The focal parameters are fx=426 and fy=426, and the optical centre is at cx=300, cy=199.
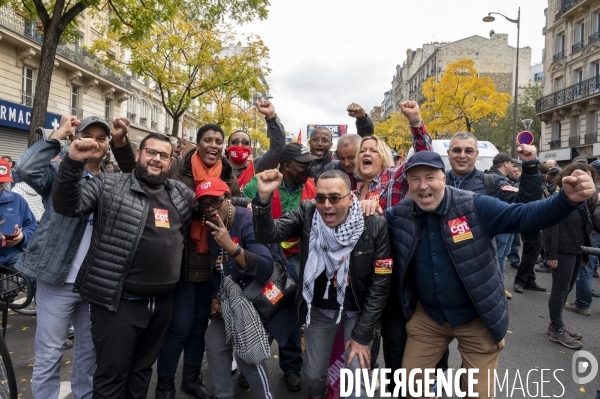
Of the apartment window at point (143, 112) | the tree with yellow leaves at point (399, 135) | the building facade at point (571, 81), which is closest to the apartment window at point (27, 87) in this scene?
the apartment window at point (143, 112)

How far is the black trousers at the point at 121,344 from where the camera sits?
106 inches

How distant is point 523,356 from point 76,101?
2494 centimetres

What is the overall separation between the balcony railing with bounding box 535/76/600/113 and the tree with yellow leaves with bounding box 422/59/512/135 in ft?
12.2

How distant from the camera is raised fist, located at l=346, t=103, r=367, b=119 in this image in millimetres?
4861

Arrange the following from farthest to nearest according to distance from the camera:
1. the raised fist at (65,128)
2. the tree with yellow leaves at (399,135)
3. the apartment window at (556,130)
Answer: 1. the tree with yellow leaves at (399,135)
2. the apartment window at (556,130)
3. the raised fist at (65,128)

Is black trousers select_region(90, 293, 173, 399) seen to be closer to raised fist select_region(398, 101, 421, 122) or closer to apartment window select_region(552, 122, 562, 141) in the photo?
raised fist select_region(398, 101, 421, 122)

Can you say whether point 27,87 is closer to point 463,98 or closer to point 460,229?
point 460,229

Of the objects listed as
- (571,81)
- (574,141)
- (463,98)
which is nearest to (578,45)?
(571,81)

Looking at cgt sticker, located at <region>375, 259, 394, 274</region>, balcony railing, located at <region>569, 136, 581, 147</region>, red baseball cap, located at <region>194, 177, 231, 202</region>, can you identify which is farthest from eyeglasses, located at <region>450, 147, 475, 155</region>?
balcony railing, located at <region>569, 136, 581, 147</region>

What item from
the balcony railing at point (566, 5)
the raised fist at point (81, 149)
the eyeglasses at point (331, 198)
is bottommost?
the eyeglasses at point (331, 198)

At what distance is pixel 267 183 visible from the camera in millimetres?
2779

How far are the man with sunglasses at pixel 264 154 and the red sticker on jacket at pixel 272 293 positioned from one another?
1.77 m

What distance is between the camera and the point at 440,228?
2713mm

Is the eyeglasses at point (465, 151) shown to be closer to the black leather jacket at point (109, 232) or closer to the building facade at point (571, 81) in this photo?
the black leather jacket at point (109, 232)
